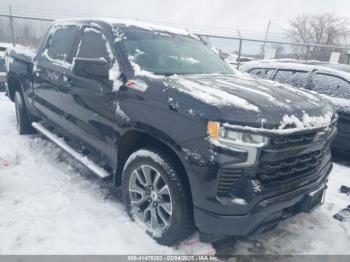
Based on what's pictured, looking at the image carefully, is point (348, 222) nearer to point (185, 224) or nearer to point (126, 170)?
point (185, 224)

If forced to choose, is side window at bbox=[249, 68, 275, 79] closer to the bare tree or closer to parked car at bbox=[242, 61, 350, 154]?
parked car at bbox=[242, 61, 350, 154]

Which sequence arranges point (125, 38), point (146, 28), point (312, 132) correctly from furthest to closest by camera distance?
1. point (146, 28)
2. point (125, 38)
3. point (312, 132)

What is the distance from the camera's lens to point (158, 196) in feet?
9.93

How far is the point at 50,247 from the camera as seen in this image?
295cm

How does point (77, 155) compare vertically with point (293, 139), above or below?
below

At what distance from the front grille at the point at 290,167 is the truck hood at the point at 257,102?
276mm

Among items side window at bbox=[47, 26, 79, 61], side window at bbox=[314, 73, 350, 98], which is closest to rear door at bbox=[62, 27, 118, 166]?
side window at bbox=[47, 26, 79, 61]

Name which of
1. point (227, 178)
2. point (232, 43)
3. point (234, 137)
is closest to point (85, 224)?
point (227, 178)

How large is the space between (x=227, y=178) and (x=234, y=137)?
0.30 metres

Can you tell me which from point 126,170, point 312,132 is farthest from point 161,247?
point 312,132

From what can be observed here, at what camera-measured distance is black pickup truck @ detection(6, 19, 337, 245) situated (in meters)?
2.48

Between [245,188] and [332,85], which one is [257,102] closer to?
[245,188]

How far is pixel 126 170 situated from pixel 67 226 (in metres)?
0.78

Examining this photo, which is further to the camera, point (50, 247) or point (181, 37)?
point (181, 37)
